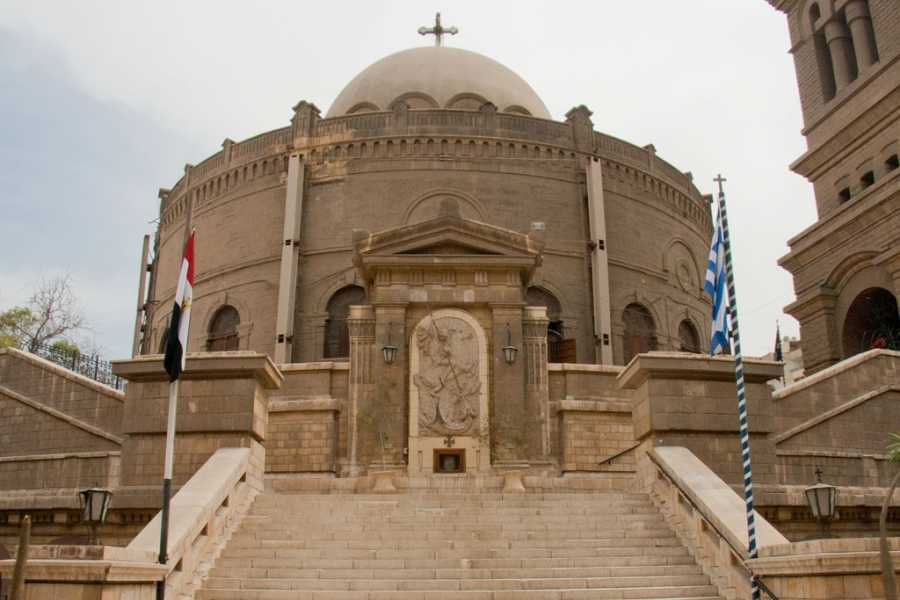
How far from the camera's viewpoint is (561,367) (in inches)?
832

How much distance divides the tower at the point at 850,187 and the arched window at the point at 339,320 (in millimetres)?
14392

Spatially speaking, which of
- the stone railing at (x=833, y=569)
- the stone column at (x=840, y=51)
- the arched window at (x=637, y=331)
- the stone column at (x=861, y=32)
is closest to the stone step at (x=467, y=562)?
the stone railing at (x=833, y=569)

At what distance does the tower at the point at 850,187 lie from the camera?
85.8 ft

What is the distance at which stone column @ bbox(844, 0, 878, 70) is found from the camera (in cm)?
2862

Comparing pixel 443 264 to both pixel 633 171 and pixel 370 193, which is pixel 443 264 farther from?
pixel 633 171

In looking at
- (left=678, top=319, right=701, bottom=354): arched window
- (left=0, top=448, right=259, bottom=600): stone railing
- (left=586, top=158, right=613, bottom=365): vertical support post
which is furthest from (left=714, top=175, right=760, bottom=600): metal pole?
(left=678, top=319, right=701, bottom=354): arched window

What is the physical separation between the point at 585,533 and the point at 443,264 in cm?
883

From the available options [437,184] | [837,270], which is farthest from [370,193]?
[837,270]

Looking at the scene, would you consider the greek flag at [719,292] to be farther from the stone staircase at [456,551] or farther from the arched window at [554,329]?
the arched window at [554,329]

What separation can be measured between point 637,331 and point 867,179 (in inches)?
366

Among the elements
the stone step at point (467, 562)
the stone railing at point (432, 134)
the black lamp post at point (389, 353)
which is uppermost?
the stone railing at point (432, 134)

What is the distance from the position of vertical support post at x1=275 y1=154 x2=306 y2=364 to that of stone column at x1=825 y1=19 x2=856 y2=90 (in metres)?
18.7

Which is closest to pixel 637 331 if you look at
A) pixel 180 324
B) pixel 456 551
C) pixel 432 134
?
pixel 432 134

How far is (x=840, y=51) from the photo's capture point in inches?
1172
